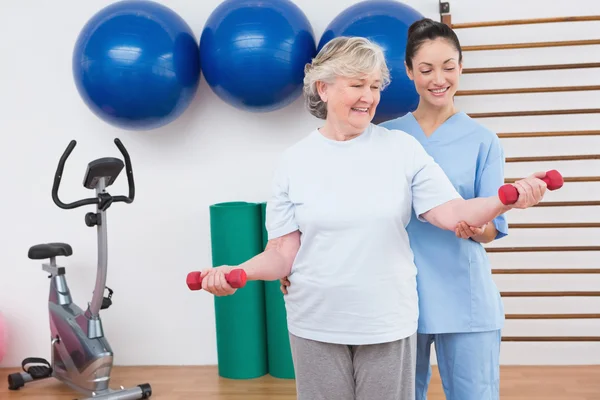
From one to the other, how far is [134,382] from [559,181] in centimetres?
256

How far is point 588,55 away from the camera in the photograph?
129 inches

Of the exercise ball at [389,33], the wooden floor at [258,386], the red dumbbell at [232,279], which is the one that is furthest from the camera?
the wooden floor at [258,386]

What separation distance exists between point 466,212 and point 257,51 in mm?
1544

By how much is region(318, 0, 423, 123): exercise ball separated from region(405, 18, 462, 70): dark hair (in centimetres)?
92

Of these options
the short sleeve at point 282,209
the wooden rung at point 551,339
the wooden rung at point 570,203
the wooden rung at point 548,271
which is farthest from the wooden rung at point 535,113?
the short sleeve at point 282,209

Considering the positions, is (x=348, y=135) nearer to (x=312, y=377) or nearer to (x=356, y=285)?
(x=356, y=285)

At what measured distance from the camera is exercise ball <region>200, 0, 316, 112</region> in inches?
115

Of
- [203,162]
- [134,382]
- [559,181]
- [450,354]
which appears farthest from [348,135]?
[134,382]

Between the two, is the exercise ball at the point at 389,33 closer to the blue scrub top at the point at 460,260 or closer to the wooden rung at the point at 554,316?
the blue scrub top at the point at 460,260

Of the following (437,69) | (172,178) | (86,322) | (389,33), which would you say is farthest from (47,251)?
(437,69)

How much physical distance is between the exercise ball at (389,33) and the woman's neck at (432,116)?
3.08 ft

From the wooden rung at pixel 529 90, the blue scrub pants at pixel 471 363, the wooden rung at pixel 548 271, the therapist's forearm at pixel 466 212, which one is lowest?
the blue scrub pants at pixel 471 363

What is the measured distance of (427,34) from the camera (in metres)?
1.87

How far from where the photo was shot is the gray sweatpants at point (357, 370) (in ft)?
5.45
